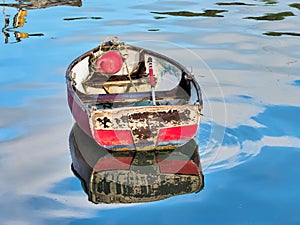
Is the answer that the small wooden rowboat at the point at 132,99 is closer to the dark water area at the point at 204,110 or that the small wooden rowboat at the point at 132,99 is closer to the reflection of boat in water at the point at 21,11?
the dark water area at the point at 204,110

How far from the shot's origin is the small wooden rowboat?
9.42 m

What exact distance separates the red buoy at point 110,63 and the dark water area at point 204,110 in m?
1.11

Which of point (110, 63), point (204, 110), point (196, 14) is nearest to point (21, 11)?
point (196, 14)

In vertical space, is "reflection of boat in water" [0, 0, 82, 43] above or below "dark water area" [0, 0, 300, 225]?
below

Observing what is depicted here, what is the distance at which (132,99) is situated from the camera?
11.0 metres

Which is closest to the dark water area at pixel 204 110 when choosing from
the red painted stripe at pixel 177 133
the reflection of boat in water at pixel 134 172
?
the reflection of boat in water at pixel 134 172

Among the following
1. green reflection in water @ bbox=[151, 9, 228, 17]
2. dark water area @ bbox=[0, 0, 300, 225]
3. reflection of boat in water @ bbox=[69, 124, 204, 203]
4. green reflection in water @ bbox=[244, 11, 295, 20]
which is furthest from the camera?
green reflection in water @ bbox=[151, 9, 228, 17]

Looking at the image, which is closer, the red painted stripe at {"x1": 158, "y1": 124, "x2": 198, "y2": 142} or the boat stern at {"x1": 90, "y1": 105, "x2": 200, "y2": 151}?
the boat stern at {"x1": 90, "y1": 105, "x2": 200, "y2": 151}

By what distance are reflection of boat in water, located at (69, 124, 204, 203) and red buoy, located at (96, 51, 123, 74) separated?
2.39 metres

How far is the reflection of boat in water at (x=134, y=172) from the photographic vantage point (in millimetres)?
8688

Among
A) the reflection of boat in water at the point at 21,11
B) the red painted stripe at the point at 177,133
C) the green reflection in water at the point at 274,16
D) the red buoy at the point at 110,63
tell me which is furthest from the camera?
the green reflection in water at the point at 274,16

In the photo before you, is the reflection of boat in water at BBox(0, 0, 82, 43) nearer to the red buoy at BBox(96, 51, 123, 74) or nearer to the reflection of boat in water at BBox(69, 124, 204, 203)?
the red buoy at BBox(96, 51, 123, 74)

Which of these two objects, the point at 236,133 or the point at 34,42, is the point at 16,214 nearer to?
the point at 236,133

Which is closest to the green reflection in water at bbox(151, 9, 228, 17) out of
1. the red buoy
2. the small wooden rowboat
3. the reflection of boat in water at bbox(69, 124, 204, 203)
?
the small wooden rowboat
